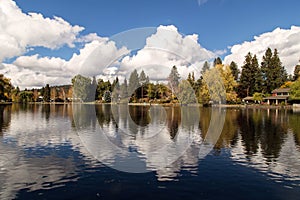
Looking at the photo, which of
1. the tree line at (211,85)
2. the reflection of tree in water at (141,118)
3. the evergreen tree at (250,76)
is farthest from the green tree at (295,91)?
the reflection of tree in water at (141,118)

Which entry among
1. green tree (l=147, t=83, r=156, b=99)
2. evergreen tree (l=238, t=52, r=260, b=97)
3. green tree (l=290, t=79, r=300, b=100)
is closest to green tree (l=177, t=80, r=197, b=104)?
green tree (l=147, t=83, r=156, b=99)

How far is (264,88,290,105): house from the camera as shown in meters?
107

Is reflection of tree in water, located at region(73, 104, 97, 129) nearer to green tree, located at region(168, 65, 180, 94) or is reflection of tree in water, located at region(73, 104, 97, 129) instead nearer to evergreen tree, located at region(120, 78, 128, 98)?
green tree, located at region(168, 65, 180, 94)

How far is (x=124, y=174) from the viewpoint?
16562 mm

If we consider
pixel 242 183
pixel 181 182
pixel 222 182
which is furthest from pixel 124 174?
pixel 242 183

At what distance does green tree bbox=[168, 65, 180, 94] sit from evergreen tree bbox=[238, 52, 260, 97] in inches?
1301

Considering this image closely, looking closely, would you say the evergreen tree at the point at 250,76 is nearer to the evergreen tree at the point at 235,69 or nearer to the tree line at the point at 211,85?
the tree line at the point at 211,85

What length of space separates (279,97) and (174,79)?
5493 cm

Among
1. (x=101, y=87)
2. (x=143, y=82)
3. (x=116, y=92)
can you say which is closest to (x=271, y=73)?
(x=143, y=82)

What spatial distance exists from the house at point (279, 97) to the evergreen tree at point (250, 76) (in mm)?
11408

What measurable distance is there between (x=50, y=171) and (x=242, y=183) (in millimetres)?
11716

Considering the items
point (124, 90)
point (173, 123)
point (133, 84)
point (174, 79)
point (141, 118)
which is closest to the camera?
point (173, 123)

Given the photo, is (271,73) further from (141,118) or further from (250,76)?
(141,118)

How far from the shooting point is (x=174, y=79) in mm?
145000
